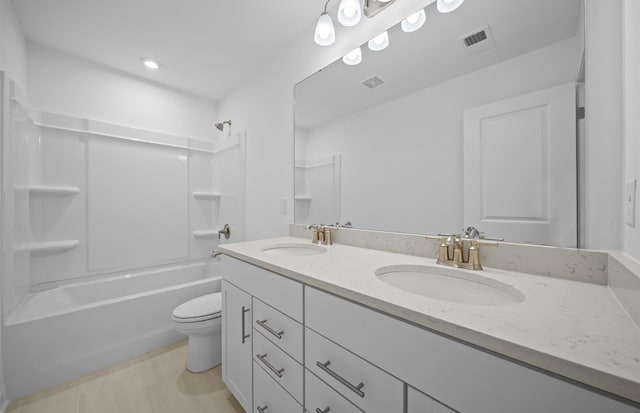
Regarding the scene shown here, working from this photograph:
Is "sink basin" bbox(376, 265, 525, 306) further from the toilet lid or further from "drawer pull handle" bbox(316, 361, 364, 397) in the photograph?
the toilet lid

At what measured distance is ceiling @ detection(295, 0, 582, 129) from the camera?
2.86 ft

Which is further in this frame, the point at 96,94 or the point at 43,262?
the point at 96,94

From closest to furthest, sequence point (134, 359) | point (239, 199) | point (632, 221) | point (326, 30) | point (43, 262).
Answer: point (632, 221) < point (326, 30) < point (134, 359) < point (43, 262) < point (239, 199)

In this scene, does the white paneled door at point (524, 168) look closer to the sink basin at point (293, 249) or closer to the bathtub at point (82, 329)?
the sink basin at point (293, 249)

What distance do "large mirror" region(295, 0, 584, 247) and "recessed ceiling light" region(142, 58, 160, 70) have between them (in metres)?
1.78

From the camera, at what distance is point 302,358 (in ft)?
2.86

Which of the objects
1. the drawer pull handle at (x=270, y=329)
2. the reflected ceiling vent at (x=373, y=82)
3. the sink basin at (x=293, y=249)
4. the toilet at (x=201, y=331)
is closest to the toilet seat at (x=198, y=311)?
the toilet at (x=201, y=331)

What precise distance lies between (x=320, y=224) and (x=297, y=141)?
0.67m

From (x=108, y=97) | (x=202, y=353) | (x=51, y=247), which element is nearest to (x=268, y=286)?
(x=202, y=353)

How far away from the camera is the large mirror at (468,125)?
2.80 feet

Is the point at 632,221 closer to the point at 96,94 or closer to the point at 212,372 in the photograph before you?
the point at 212,372

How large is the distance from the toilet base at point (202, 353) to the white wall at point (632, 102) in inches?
83.7

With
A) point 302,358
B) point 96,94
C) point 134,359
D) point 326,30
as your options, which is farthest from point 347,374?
point 96,94

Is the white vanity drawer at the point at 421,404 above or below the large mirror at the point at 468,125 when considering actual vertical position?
below
